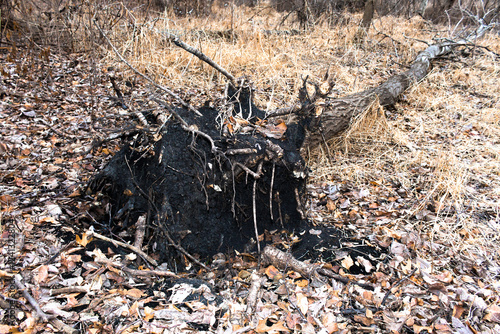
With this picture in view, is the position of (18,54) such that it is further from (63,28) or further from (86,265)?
(86,265)

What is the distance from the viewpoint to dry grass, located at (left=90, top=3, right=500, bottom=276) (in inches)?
129

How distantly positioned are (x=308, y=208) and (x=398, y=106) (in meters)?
3.02

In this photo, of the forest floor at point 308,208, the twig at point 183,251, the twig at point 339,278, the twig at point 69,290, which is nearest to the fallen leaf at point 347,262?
the forest floor at point 308,208

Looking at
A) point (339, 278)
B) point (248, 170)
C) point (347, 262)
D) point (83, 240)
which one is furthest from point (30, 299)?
point (347, 262)

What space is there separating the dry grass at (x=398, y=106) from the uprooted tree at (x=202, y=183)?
3.50 ft

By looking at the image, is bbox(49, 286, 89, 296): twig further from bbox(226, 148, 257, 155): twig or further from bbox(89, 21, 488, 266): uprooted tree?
bbox(226, 148, 257, 155): twig

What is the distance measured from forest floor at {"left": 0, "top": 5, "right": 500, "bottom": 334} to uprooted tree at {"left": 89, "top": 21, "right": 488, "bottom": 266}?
179 millimetres

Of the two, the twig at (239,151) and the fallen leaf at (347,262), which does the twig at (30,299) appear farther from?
the fallen leaf at (347,262)

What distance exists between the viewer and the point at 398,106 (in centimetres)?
527

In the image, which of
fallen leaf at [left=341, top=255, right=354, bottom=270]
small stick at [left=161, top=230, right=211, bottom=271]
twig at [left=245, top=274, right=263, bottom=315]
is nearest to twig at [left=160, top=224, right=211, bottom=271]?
small stick at [left=161, top=230, right=211, bottom=271]

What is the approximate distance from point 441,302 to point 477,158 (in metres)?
2.49

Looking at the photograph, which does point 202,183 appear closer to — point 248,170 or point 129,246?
point 248,170

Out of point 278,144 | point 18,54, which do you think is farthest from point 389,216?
point 18,54

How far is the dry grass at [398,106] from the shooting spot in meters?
3.28
